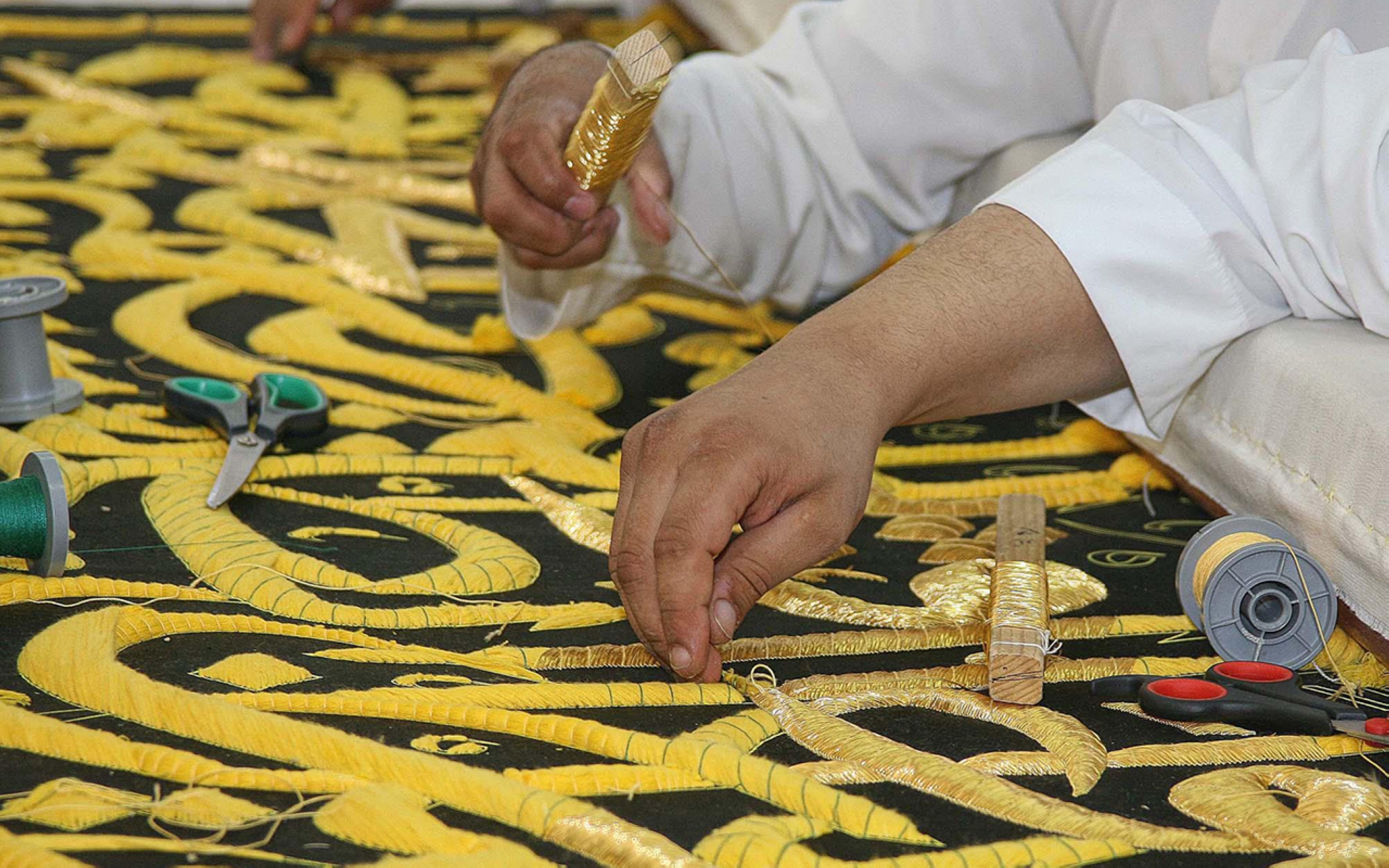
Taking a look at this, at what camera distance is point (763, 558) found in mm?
527

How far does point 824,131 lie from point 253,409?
41 cm

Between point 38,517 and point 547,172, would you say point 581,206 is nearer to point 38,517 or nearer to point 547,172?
point 547,172

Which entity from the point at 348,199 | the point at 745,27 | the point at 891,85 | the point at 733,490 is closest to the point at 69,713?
the point at 733,490

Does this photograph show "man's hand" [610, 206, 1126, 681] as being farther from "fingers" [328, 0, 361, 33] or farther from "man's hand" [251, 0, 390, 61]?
"fingers" [328, 0, 361, 33]

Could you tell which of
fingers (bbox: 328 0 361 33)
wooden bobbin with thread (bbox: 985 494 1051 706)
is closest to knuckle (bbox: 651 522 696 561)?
wooden bobbin with thread (bbox: 985 494 1051 706)

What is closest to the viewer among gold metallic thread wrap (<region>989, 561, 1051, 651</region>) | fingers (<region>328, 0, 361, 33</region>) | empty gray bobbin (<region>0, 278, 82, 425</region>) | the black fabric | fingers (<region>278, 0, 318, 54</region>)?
the black fabric

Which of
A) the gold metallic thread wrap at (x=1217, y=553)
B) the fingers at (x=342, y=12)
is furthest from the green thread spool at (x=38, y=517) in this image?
the fingers at (x=342, y=12)

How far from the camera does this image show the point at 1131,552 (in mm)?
682

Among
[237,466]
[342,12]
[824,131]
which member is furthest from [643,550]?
[342,12]

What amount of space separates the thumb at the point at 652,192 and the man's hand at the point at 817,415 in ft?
0.74

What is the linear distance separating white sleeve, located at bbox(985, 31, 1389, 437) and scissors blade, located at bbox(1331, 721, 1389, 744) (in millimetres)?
191

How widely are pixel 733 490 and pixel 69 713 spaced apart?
243 mm

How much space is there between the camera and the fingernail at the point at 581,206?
746 mm

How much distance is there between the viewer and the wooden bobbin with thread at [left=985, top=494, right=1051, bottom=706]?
0.53 m
